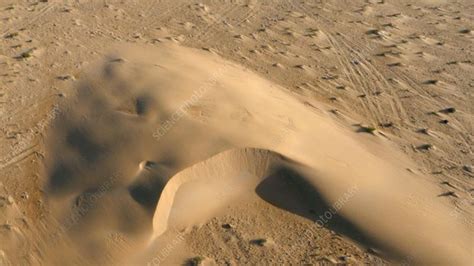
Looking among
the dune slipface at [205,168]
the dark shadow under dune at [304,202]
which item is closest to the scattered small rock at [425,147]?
the dune slipface at [205,168]

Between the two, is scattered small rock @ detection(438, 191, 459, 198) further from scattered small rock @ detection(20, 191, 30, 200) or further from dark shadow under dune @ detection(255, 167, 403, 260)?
scattered small rock @ detection(20, 191, 30, 200)

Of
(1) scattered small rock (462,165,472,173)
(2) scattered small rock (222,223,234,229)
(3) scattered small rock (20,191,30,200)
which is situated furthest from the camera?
(1) scattered small rock (462,165,472,173)

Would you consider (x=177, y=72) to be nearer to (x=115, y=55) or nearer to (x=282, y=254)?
(x=115, y=55)

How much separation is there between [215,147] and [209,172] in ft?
1.25

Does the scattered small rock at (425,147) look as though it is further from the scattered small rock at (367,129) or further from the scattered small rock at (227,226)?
the scattered small rock at (227,226)

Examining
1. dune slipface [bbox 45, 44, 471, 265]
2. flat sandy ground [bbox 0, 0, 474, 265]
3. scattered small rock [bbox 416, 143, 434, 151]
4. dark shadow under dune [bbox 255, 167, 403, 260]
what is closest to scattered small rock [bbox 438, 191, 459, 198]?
flat sandy ground [bbox 0, 0, 474, 265]

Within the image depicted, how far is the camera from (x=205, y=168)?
22.0 feet

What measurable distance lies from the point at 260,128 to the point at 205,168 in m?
1.15

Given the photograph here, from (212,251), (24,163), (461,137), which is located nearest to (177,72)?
(24,163)

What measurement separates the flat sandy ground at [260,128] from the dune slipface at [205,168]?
0.03 meters

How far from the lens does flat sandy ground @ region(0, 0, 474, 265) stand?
20.5ft

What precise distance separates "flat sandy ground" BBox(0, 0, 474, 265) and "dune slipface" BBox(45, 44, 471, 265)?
0.03 meters

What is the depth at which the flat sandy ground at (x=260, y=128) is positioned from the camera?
20.5 feet

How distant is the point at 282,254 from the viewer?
614 centimetres
